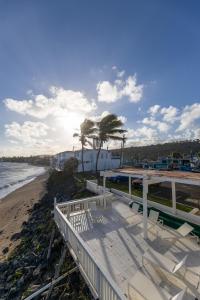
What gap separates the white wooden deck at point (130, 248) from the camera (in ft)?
14.5

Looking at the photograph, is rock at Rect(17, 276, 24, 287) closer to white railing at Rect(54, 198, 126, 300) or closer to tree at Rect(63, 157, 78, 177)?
white railing at Rect(54, 198, 126, 300)

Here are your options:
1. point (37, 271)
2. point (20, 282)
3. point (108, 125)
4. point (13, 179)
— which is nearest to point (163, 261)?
point (37, 271)

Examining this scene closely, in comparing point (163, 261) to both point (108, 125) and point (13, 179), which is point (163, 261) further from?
point (13, 179)

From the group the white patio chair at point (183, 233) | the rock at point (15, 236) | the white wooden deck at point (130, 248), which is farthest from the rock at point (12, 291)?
the rock at point (15, 236)

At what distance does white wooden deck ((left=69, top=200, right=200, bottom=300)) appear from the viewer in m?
4.43

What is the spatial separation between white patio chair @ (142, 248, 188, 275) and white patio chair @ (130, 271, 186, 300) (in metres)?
0.43

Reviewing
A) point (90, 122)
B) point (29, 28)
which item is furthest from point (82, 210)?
point (90, 122)

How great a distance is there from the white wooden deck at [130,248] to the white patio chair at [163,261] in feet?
0.71

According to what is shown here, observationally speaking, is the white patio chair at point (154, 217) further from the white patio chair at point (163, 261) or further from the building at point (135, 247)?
the white patio chair at point (163, 261)

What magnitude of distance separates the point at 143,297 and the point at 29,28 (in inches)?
514

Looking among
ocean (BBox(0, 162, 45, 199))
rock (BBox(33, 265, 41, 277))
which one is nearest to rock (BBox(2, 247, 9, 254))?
rock (BBox(33, 265, 41, 277))

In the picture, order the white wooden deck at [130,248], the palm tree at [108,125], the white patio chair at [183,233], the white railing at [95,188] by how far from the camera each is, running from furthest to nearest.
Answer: the palm tree at [108,125] < the white railing at [95,188] < the white patio chair at [183,233] < the white wooden deck at [130,248]

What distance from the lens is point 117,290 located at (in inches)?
131

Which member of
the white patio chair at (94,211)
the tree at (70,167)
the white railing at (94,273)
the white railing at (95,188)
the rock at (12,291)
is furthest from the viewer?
the tree at (70,167)
